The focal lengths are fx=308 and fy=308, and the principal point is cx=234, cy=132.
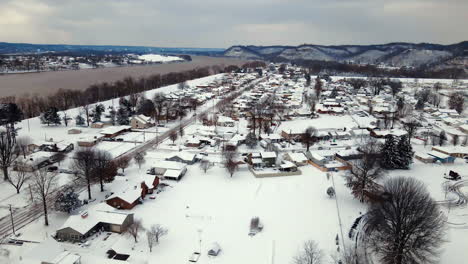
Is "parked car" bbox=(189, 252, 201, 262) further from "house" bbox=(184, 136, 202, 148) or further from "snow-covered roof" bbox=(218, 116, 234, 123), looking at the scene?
"snow-covered roof" bbox=(218, 116, 234, 123)

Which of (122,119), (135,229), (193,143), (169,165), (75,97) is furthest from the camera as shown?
(75,97)

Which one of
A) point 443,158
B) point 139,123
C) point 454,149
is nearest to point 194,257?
point 443,158

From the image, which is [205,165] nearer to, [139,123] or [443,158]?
[139,123]

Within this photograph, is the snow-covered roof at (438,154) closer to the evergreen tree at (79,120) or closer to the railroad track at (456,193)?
the railroad track at (456,193)

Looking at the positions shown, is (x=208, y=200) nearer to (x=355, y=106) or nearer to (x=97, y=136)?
(x=97, y=136)

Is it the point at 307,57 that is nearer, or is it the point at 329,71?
the point at 329,71

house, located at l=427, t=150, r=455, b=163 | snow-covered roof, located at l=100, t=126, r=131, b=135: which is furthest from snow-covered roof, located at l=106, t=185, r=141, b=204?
house, located at l=427, t=150, r=455, b=163

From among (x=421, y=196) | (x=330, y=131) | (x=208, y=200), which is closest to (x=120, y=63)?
(x=330, y=131)

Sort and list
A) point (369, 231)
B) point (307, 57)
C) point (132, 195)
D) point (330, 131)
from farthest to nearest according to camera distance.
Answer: point (307, 57) < point (330, 131) < point (132, 195) < point (369, 231)
